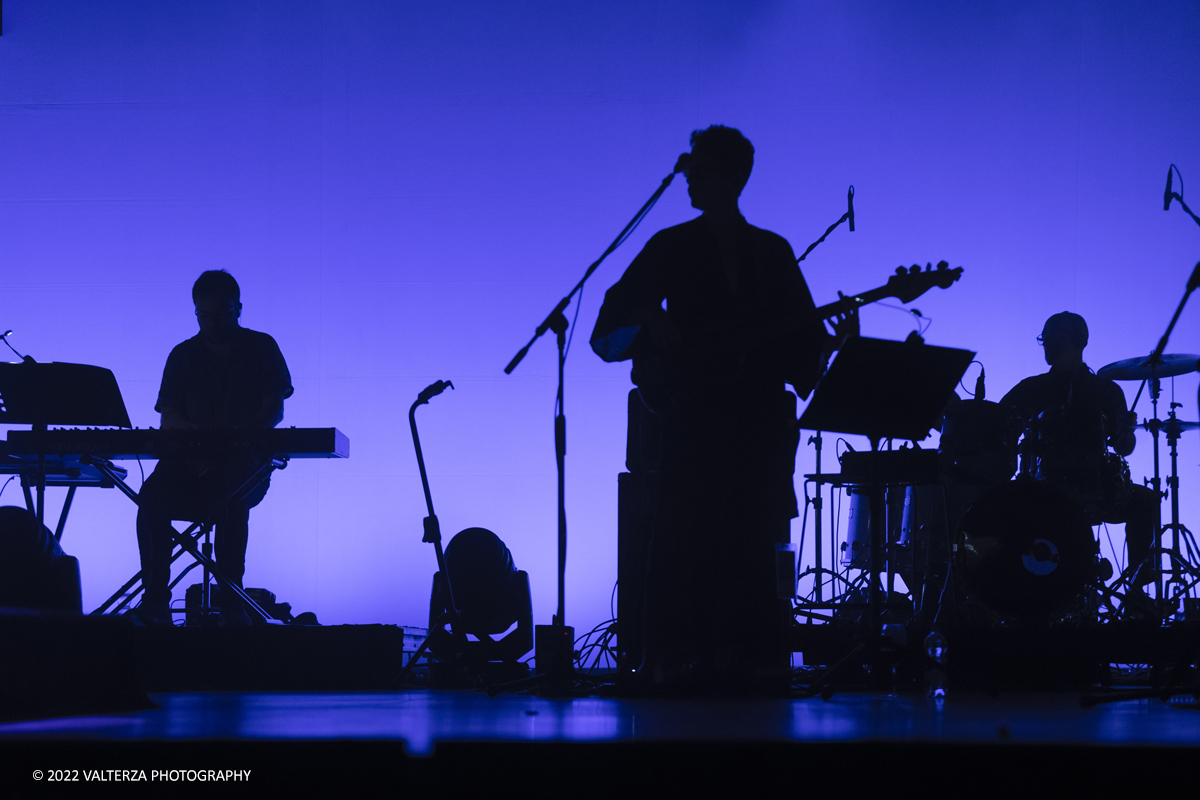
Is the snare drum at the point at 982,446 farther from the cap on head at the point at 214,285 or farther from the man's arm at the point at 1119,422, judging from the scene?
the cap on head at the point at 214,285

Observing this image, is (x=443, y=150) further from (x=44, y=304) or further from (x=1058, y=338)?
(x=1058, y=338)

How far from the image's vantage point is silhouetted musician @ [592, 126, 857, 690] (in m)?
2.32

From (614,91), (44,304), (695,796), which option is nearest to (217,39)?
(44,304)

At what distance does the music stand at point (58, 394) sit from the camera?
361cm

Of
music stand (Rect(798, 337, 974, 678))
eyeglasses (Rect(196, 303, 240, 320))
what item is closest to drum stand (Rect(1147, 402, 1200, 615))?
music stand (Rect(798, 337, 974, 678))

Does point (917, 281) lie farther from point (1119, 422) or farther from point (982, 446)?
point (1119, 422)

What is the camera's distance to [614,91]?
5.46 meters

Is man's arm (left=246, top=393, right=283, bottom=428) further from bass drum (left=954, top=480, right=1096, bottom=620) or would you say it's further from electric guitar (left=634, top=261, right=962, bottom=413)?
bass drum (left=954, top=480, right=1096, bottom=620)

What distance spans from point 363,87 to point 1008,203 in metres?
3.47

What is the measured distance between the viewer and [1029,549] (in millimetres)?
3637

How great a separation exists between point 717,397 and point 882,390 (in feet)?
1.52

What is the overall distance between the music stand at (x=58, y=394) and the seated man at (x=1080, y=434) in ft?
11.7

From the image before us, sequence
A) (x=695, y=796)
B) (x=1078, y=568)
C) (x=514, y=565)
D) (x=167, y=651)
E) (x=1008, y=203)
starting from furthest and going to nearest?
1. (x=1008, y=203)
2. (x=514, y=565)
3. (x=1078, y=568)
4. (x=167, y=651)
5. (x=695, y=796)

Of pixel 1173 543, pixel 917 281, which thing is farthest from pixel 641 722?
pixel 1173 543
